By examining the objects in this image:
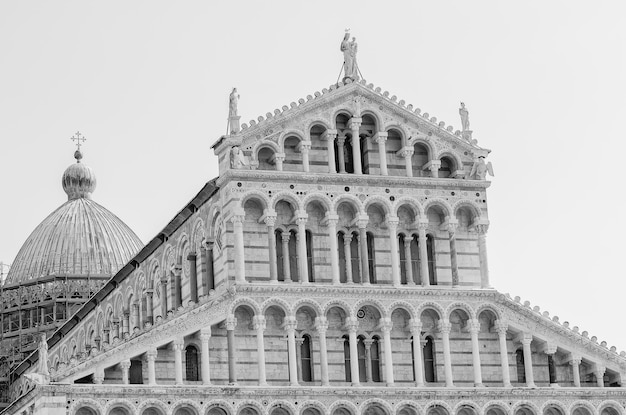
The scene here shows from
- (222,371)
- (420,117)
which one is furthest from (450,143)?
(222,371)

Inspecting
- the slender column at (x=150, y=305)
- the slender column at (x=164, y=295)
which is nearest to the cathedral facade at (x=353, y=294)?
the slender column at (x=164, y=295)

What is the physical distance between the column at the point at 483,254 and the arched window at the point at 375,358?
11.2 ft

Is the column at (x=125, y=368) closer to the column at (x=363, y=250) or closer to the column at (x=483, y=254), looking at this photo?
the column at (x=363, y=250)

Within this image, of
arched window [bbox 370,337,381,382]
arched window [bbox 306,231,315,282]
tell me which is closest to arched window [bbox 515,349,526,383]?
arched window [bbox 370,337,381,382]

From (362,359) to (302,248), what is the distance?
3.41 meters

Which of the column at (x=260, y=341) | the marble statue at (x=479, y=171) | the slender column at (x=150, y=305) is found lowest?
the column at (x=260, y=341)

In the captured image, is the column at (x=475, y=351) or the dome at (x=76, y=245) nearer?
the column at (x=475, y=351)

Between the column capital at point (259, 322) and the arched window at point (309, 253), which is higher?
the arched window at point (309, 253)

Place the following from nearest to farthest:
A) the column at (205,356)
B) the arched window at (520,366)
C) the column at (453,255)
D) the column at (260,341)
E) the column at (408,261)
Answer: the column at (205,356) < the column at (260,341) < the column at (408,261) < the column at (453,255) < the arched window at (520,366)

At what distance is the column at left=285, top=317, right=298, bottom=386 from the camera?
39281 mm

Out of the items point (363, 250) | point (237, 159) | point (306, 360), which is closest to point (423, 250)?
point (363, 250)

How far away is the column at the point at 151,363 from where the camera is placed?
37781mm

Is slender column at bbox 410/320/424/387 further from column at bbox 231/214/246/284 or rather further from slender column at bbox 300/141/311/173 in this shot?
slender column at bbox 300/141/311/173

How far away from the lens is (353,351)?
40.1 m
